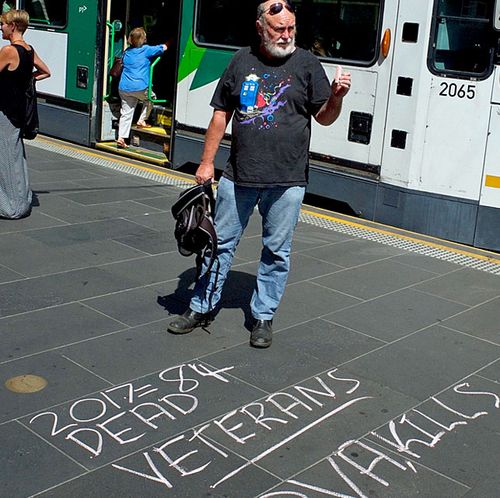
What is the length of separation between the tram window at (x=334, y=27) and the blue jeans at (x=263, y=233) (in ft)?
10.7

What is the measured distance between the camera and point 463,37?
691cm

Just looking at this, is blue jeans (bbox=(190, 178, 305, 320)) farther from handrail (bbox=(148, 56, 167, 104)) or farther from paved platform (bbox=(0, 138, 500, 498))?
handrail (bbox=(148, 56, 167, 104))

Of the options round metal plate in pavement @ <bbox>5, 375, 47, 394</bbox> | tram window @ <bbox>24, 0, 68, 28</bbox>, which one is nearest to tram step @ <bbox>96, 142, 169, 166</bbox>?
tram window @ <bbox>24, 0, 68, 28</bbox>

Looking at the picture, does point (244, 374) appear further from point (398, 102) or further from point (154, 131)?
point (154, 131)

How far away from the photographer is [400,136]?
732 cm

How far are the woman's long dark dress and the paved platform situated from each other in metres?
0.18

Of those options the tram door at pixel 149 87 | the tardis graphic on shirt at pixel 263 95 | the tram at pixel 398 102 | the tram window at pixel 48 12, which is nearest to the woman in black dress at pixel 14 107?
the tram at pixel 398 102

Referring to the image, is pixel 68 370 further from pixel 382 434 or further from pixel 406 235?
pixel 406 235

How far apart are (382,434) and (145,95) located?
7.75 m

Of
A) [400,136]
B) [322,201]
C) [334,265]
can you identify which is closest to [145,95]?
[322,201]

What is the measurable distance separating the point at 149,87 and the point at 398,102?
180 inches

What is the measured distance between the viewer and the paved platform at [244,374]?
342 centimetres

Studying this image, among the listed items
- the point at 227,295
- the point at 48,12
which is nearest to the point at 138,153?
the point at 48,12

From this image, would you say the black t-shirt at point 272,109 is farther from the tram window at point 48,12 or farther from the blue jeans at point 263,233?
the tram window at point 48,12
